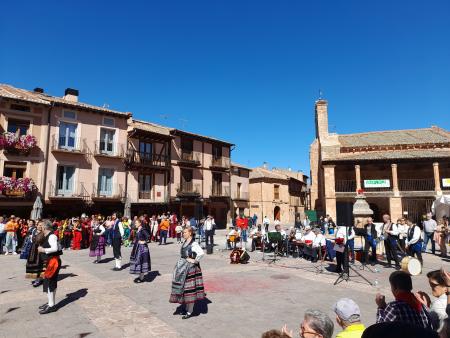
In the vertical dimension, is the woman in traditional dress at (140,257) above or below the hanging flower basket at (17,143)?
below

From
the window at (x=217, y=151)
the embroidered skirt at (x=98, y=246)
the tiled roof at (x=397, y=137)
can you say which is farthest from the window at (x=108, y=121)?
the tiled roof at (x=397, y=137)

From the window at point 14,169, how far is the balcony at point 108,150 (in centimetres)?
496

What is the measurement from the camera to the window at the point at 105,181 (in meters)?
24.3

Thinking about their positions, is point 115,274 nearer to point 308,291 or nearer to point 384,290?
point 308,291

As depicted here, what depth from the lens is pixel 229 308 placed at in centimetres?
672

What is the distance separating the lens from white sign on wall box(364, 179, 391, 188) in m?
30.2

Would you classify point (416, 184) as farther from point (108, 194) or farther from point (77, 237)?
point (77, 237)

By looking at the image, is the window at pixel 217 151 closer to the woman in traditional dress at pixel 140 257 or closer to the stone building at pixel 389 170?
the stone building at pixel 389 170

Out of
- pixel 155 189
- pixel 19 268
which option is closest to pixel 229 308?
pixel 19 268

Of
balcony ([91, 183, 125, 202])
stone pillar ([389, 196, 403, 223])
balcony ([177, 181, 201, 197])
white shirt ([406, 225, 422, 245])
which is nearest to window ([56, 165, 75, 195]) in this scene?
balcony ([91, 183, 125, 202])

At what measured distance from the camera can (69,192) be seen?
22.5m

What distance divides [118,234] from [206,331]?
614 cm

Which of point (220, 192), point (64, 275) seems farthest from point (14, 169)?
point (220, 192)

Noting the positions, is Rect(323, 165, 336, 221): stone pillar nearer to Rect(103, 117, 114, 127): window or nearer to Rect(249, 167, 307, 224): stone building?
Rect(249, 167, 307, 224): stone building
